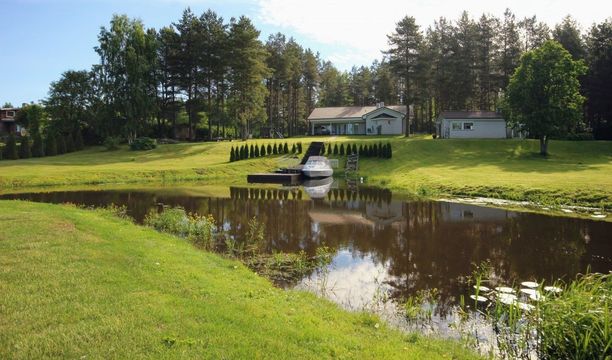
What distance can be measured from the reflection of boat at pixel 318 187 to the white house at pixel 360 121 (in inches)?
1147

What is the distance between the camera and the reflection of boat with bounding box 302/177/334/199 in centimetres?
2584

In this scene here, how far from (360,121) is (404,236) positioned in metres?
51.1

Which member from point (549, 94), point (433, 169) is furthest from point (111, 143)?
point (549, 94)

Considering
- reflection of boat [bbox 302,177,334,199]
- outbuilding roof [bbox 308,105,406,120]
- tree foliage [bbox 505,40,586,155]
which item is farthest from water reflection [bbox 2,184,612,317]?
outbuilding roof [bbox 308,105,406,120]

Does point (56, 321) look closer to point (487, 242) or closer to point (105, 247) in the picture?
point (105, 247)

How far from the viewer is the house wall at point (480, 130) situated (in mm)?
50906

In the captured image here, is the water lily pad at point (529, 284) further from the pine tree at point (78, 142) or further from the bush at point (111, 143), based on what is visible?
the pine tree at point (78, 142)

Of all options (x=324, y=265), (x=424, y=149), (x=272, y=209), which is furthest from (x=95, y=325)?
(x=424, y=149)

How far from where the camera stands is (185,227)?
14.6 meters

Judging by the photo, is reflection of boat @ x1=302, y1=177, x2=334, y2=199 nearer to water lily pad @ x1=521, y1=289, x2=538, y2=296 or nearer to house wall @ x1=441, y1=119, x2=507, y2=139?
water lily pad @ x1=521, y1=289, x2=538, y2=296

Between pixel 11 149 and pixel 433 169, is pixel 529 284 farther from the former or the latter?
pixel 11 149

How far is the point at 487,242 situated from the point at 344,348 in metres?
9.45

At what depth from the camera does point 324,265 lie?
1113 cm

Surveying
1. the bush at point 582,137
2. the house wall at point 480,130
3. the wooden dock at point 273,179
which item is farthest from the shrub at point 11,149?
the bush at point 582,137
